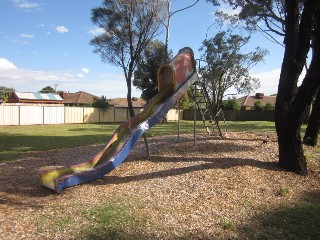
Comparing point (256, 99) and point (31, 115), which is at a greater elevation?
point (256, 99)

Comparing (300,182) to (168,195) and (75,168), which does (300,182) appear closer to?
(168,195)

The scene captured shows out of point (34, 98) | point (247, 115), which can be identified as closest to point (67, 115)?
point (247, 115)

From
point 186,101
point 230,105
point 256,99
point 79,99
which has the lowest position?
point 230,105

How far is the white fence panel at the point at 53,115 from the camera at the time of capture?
108 ft

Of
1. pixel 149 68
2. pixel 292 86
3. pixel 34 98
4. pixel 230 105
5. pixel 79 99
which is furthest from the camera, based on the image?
pixel 79 99

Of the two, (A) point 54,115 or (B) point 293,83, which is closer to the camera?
(B) point 293,83

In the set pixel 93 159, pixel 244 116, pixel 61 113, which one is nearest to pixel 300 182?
pixel 93 159

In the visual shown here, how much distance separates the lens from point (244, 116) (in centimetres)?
4791

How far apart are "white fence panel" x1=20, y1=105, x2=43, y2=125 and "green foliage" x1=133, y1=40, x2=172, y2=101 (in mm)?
9649

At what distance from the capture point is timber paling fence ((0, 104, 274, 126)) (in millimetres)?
30375

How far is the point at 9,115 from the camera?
3006 cm

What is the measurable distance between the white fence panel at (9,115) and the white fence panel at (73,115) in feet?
17.8

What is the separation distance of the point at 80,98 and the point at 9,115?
121 feet

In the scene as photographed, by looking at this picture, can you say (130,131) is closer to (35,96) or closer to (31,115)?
(31,115)
